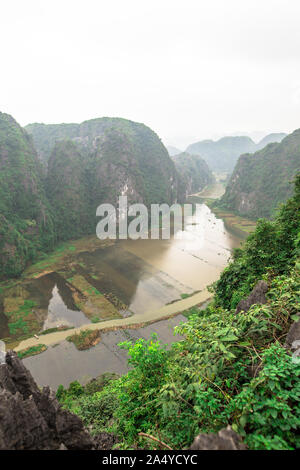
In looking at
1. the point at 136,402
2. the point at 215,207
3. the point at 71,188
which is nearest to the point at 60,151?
the point at 71,188

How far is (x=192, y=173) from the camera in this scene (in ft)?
457

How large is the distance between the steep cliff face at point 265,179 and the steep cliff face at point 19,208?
201ft

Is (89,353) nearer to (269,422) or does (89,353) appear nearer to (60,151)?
(269,422)

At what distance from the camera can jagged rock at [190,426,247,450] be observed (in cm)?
283

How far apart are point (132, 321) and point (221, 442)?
22939 millimetres

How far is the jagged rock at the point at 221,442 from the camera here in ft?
9.29

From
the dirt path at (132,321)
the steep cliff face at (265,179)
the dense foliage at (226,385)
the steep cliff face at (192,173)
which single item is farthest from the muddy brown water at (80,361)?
the steep cliff face at (192,173)

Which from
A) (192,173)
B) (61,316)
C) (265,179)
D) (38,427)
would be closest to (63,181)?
(61,316)

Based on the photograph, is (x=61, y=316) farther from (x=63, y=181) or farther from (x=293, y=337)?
(x=63, y=181)

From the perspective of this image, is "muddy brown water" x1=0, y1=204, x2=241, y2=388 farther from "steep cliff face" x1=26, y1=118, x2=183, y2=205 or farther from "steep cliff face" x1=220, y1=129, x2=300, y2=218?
"steep cliff face" x1=220, y1=129, x2=300, y2=218

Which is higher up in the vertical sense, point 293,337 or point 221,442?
point 293,337

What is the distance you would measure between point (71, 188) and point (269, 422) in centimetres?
6469

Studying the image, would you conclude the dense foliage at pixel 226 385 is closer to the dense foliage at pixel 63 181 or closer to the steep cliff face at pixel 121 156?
the dense foliage at pixel 63 181

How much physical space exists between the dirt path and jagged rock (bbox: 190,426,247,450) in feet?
72.9
